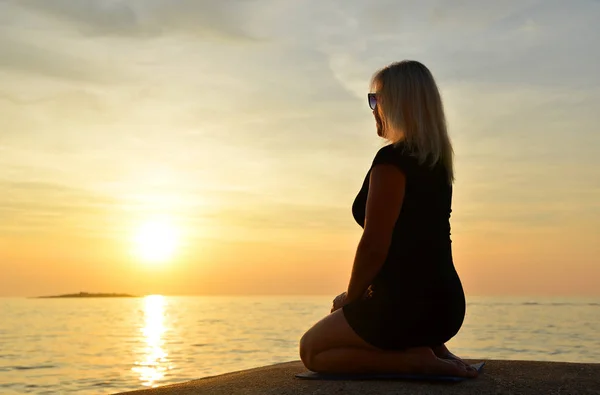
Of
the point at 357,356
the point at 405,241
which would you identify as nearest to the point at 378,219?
the point at 405,241

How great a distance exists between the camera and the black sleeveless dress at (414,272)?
4.92m

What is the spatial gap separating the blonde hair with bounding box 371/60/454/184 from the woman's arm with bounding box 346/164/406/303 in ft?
0.85

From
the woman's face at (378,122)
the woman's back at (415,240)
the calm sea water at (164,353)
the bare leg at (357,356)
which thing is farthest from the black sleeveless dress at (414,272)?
the calm sea water at (164,353)

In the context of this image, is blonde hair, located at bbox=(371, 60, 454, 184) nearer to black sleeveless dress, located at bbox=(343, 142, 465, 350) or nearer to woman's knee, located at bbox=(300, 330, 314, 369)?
black sleeveless dress, located at bbox=(343, 142, 465, 350)

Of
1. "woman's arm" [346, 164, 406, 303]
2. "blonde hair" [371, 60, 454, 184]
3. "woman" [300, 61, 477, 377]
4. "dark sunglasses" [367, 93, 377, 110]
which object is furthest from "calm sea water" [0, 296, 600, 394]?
"blonde hair" [371, 60, 454, 184]

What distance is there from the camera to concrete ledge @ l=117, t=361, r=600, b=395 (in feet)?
16.1

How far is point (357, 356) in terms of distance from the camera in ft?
17.0

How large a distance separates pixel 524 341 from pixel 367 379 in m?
25.5

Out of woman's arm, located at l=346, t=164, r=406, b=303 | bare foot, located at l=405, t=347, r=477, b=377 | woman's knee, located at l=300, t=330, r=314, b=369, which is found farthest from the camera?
woman's knee, located at l=300, t=330, r=314, b=369

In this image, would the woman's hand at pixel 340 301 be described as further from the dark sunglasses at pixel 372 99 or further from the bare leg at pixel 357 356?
the dark sunglasses at pixel 372 99

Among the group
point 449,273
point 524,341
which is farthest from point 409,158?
point 524,341

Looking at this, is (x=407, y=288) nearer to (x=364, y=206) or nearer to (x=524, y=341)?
(x=364, y=206)

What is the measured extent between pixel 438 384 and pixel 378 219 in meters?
1.31

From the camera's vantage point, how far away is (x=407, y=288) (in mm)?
4941
